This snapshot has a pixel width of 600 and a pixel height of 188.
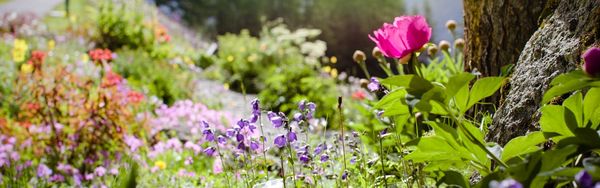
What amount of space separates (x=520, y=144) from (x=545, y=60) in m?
0.53

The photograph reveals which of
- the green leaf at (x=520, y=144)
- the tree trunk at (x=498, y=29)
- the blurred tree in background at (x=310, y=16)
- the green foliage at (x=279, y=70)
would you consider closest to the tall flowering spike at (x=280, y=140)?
the green leaf at (x=520, y=144)

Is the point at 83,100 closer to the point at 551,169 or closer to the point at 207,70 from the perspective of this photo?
the point at 551,169

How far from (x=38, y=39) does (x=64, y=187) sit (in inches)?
212

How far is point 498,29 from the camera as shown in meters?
2.98

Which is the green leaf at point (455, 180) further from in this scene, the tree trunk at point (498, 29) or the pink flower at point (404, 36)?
the tree trunk at point (498, 29)

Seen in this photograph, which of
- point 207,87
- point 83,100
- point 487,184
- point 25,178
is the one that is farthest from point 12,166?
point 207,87

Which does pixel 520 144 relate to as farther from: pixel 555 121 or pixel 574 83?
pixel 574 83

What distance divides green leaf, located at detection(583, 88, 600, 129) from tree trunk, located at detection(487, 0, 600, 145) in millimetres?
258

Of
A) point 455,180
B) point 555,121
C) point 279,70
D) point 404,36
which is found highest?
point 404,36

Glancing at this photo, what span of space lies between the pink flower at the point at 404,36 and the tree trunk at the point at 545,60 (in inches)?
21.5

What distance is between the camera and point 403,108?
1.66 meters

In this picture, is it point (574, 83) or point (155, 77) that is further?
point (155, 77)

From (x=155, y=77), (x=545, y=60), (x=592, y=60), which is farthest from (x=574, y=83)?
(x=155, y=77)

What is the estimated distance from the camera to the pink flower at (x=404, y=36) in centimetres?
150
